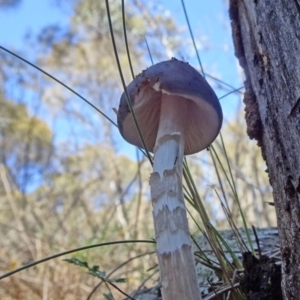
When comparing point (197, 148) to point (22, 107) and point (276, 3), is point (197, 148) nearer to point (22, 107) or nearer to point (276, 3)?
point (276, 3)

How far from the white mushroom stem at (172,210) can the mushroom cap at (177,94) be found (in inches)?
2.5

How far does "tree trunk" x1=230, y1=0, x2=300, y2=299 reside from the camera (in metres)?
0.77

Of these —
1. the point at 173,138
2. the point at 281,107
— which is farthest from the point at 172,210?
the point at 281,107

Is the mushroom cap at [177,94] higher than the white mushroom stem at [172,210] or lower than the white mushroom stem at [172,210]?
higher

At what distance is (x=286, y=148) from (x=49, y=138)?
10.4 metres

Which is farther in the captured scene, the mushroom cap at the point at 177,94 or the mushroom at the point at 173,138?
the mushroom cap at the point at 177,94

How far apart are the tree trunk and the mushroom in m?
0.12

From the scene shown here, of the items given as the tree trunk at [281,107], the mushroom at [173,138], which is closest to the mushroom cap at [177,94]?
the mushroom at [173,138]

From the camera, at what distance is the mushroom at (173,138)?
2.27 feet

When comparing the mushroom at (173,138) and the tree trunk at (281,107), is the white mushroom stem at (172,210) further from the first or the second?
the tree trunk at (281,107)

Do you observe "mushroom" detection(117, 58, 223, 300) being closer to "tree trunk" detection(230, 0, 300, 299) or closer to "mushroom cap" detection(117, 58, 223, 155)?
"mushroom cap" detection(117, 58, 223, 155)

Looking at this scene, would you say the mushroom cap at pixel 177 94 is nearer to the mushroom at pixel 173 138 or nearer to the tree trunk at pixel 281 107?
the mushroom at pixel 173 138

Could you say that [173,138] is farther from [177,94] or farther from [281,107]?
[281,107]

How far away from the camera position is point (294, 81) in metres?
0.79
